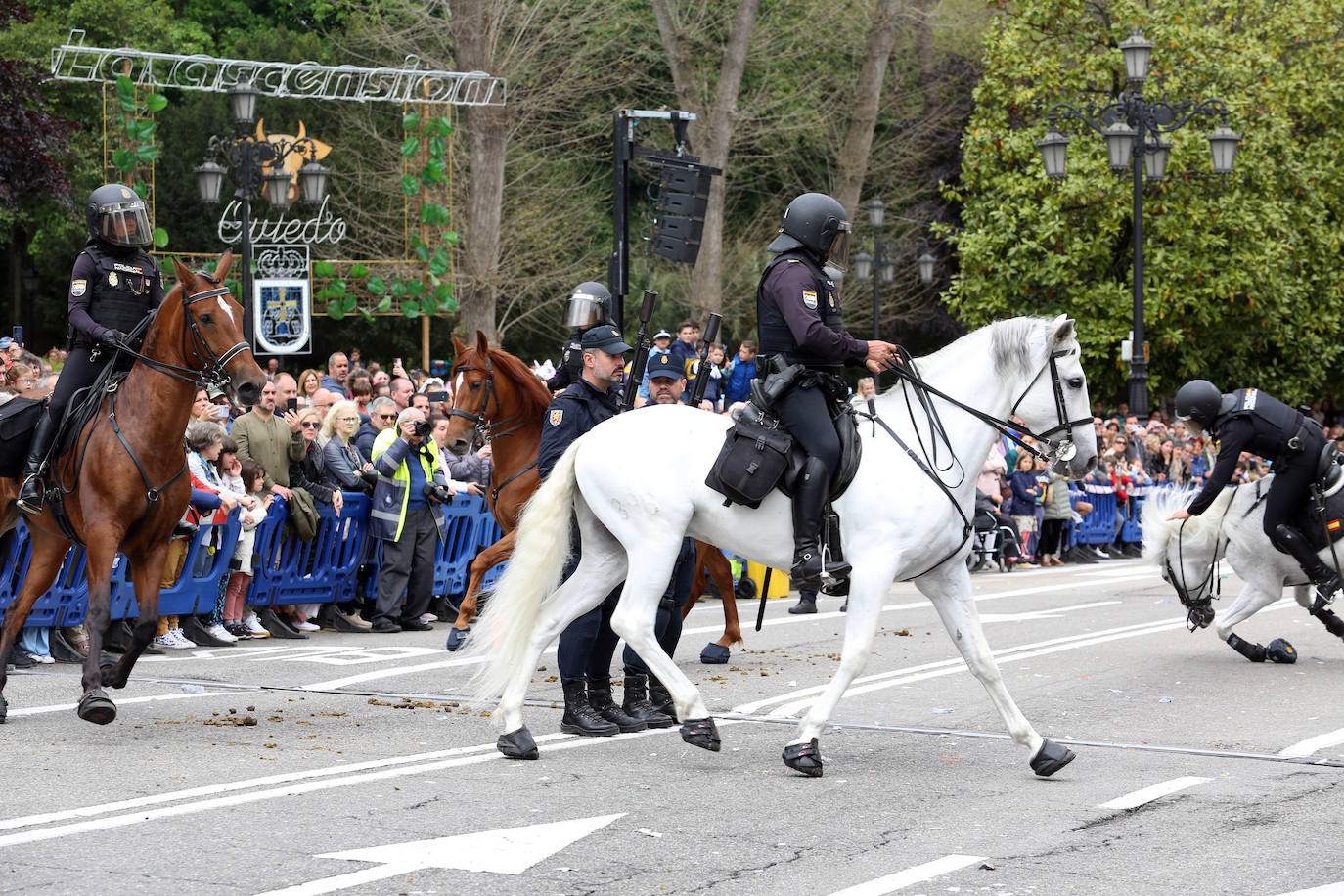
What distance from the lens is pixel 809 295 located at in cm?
813

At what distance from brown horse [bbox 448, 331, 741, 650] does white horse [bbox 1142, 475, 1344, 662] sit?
3.26 metres

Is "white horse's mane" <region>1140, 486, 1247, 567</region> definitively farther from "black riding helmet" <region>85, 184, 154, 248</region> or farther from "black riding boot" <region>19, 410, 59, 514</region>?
"black riding boot" <region>19, 410, 59, 514</region>

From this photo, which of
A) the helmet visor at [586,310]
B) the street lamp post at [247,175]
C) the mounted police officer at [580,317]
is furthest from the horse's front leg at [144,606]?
the street lamp post at [247,175]

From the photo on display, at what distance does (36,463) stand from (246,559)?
3.95m

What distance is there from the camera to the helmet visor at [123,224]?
9594 mm

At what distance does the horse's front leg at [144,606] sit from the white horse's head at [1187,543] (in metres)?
7.13

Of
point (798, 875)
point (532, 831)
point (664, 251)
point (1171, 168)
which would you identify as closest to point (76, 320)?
point (532, 831)

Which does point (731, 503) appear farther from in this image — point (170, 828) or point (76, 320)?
point (76, 320)

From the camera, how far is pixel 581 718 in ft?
29.6

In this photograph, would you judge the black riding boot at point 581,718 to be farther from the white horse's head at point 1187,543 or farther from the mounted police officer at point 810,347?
the white horse's head at point 1187,543

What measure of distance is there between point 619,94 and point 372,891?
34.7 m

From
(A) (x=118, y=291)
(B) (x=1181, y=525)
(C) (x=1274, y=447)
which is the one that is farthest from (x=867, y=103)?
(A) (x=118, y=291)

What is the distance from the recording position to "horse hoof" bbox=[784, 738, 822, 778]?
7734 millimetres

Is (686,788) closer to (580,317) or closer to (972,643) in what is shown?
(972,643)
